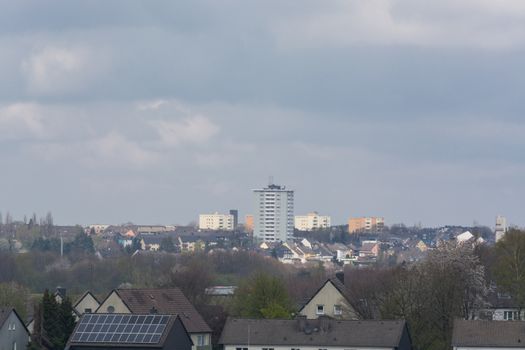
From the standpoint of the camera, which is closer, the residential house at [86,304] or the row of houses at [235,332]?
the row of houses at [235,332]

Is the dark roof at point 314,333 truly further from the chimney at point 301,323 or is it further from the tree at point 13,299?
the tree at point 13,299

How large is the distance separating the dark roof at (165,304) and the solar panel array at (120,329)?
4712mm

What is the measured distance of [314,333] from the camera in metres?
73.3

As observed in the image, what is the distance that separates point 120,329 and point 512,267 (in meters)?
26.9

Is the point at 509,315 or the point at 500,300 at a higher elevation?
the point at 500,300

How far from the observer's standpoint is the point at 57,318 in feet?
241

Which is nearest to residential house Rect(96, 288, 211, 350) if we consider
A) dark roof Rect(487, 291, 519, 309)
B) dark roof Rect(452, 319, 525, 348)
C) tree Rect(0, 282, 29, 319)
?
tree Rect(0, 282, 29, 319)

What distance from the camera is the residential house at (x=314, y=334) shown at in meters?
71.5

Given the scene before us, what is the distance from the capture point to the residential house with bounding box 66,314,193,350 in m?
70.1

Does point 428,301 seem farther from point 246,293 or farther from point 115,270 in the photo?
point 115,270

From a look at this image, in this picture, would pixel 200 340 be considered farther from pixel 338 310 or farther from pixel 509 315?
pixel 509 315

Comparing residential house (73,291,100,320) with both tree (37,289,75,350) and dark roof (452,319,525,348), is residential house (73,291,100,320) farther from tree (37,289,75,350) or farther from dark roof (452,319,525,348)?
dark roof (452,319,525,348)

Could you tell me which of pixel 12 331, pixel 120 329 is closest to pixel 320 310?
pixel 120 329

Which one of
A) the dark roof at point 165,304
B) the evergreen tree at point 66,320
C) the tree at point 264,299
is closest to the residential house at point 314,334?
the dark roof at point 165,304
